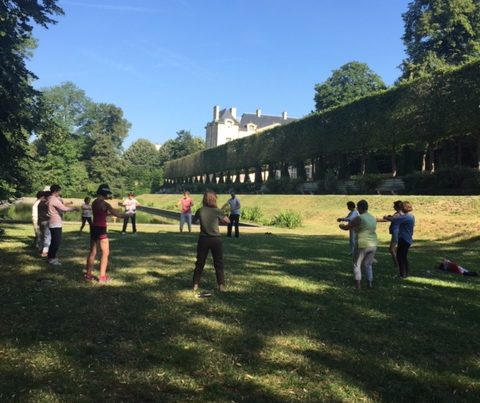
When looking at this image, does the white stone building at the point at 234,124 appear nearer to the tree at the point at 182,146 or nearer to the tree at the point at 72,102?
the tree at the point at 182,146

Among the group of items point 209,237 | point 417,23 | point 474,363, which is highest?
point 417,23

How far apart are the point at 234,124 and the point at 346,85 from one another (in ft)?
148

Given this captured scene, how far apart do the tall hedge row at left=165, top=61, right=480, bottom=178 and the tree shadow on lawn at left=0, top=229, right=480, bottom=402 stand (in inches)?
912

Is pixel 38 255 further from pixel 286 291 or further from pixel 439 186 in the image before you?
pixel 439 186

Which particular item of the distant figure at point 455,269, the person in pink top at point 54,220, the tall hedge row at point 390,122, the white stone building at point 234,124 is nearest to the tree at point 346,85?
the tall hedge row at point 390,122

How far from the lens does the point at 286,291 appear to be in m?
8.23

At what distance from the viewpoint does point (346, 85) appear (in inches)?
2741

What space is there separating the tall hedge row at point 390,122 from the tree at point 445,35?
9585 mm

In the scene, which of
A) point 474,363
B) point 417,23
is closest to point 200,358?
point 474,363

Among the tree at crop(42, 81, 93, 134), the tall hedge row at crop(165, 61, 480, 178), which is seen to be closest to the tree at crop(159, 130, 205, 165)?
the tree at crop(42, 81, 93, 134)

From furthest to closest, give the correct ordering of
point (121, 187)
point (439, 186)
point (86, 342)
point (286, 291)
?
point (121, 187)
point (439, 186)
point (286, 291)
point (86, 342)

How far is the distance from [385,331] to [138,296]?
3698 millimetres

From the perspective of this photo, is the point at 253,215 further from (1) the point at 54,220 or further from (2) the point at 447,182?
(1) the point at 54,220

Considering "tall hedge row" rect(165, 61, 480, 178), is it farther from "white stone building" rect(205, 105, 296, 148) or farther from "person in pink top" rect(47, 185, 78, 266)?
"white stone building" rect(205, 105, 296, 148)
